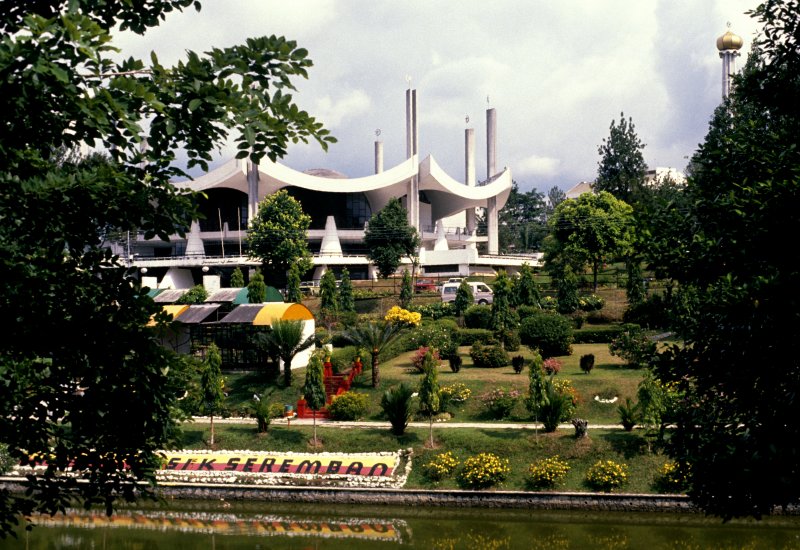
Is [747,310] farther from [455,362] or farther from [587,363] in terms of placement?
[455,362]

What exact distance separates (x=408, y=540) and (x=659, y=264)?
382 inches

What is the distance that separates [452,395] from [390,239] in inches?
1073

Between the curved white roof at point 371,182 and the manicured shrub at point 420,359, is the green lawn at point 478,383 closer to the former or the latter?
the manicured shrub at point 420,359

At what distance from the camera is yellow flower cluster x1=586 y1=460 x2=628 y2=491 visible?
18.5m

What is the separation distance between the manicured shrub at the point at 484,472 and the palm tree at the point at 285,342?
8.23 meters

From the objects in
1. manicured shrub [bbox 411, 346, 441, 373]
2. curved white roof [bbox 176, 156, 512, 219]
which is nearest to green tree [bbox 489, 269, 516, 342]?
manicured shrub [bbox 411, 346, 441, 373]

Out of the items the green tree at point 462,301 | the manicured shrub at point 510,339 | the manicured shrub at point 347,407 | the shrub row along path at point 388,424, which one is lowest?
the shrub row along path at point 388,424

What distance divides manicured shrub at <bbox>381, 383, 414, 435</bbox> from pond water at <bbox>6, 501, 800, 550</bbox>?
8.60 ft

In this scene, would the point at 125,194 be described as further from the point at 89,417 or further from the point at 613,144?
the point at 613,144

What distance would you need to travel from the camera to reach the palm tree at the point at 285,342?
25903 millimetres

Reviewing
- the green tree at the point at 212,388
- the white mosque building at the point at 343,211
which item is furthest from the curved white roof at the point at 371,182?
the green tree at the point at 212,388

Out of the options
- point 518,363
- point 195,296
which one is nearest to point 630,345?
point 518,363

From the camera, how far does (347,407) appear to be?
23.2 metres

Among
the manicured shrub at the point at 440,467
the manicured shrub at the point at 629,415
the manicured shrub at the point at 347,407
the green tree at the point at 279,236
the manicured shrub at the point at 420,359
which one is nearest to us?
the manicured shrub at the point at 440,467
